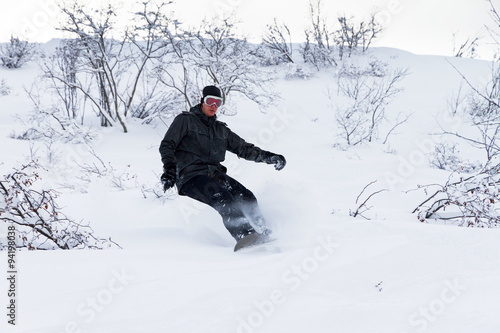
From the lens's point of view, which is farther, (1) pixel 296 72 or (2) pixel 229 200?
(1) pixel 296 72

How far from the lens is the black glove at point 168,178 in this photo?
2.66m

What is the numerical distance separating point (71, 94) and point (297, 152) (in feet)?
22.7

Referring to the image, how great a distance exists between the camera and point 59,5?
877 centimetres

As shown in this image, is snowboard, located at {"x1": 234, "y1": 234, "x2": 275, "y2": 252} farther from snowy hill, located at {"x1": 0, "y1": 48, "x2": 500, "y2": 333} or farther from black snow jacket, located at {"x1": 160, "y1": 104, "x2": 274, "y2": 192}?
black snow jacket, located at {"x1": 160, "y1": 104, "x2": 274, "y2": 192}

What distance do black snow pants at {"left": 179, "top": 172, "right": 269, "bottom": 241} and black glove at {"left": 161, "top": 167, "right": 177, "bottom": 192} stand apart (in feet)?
0.66

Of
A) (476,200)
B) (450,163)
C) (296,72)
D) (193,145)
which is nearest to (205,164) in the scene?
(193,145)

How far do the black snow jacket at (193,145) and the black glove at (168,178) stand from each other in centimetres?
7

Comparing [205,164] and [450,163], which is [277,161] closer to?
[205,164]

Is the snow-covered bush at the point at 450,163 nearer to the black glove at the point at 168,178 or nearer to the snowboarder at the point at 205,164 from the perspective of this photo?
the snowboarder at the point at 205,164

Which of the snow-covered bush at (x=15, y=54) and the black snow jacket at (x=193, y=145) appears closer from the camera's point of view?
the black snow jacket at (x=193, y=145)

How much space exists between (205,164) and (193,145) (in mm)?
193

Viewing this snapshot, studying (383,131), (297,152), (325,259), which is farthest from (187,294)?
(383,131)

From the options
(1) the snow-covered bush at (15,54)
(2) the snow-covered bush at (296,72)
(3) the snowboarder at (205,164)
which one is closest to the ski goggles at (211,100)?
(3) the snowboarder at (205,164)

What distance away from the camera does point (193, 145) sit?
3.02 metres
